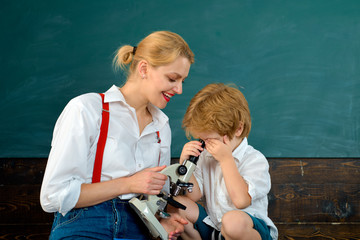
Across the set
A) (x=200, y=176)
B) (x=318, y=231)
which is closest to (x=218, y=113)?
(x=200, y=176)

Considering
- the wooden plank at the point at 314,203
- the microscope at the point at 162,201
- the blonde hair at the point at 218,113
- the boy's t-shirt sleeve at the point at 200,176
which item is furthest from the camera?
the wooden plank at the point at 314,203

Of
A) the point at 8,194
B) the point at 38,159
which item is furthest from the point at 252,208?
the point at 8,194

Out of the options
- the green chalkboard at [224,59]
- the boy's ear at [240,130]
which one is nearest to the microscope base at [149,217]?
the boy's ear at [240,130]

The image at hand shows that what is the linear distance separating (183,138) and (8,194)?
47.4 inches

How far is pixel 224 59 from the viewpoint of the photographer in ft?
8.32

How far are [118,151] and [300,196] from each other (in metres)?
1.47

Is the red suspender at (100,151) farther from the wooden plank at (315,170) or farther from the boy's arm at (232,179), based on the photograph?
the wooden plank at (315,170)

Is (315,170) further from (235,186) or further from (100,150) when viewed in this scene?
(100,150)

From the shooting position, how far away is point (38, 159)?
2.44 metres

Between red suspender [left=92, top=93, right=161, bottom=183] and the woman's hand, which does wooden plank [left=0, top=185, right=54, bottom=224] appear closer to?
red suspender [left=92, top=93, right=161, bottom=183]

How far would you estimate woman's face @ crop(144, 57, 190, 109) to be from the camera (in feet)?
5.76

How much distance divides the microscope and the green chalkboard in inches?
32.8

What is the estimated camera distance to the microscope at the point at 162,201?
1.58 m

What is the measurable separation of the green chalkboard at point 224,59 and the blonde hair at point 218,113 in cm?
64
